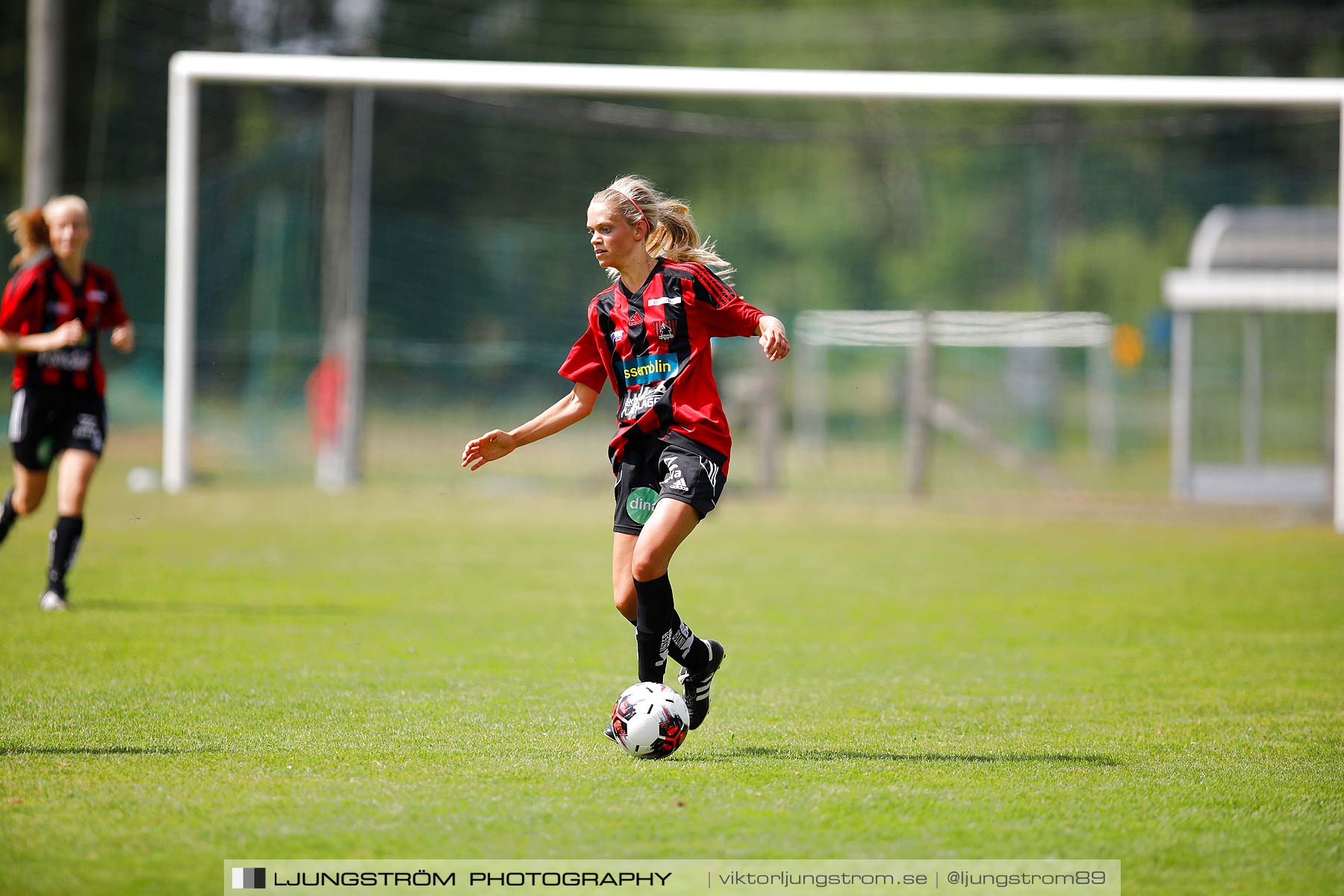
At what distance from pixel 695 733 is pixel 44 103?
46.2 feet

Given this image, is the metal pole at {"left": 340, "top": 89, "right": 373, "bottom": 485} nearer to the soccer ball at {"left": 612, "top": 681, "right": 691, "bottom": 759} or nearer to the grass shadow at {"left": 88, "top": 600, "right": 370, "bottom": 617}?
the grass shadow at {"left": 88, "top": 600, "right": 370, "bottom": 617}

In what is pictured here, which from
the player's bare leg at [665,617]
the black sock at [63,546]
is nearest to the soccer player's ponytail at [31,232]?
the black sock at [63,546]

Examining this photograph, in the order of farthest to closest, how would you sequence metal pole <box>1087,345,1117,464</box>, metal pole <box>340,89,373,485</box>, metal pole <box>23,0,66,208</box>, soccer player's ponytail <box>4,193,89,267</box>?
metal pole <box>1087,345,1117,464</box> < metal pole <box>340,89,373,485</box> < metal pole <box>23,0,66,208</box> < soccer player's ponytail <box>4,193,89,267</box>

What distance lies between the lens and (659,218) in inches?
201

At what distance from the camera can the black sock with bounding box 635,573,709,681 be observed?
15.8 ft

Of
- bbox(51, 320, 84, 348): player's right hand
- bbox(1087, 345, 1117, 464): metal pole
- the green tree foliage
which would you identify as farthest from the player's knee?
bbox(1087, 345, 1117, 464): metal pole

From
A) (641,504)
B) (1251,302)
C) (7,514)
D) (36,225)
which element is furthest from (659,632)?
(1251,302)

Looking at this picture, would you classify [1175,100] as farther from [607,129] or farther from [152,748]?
[607,129]

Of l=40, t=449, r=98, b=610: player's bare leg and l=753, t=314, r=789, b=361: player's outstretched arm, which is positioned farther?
l=40, t=449, r=98, b=610: player's bare leg

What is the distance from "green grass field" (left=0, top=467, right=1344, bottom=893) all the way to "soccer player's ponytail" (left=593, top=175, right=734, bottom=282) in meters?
1.72

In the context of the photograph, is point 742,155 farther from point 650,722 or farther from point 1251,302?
point 650,722

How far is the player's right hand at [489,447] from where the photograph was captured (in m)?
5.07

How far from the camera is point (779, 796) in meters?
4.24

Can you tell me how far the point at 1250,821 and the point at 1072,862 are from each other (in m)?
0.77
